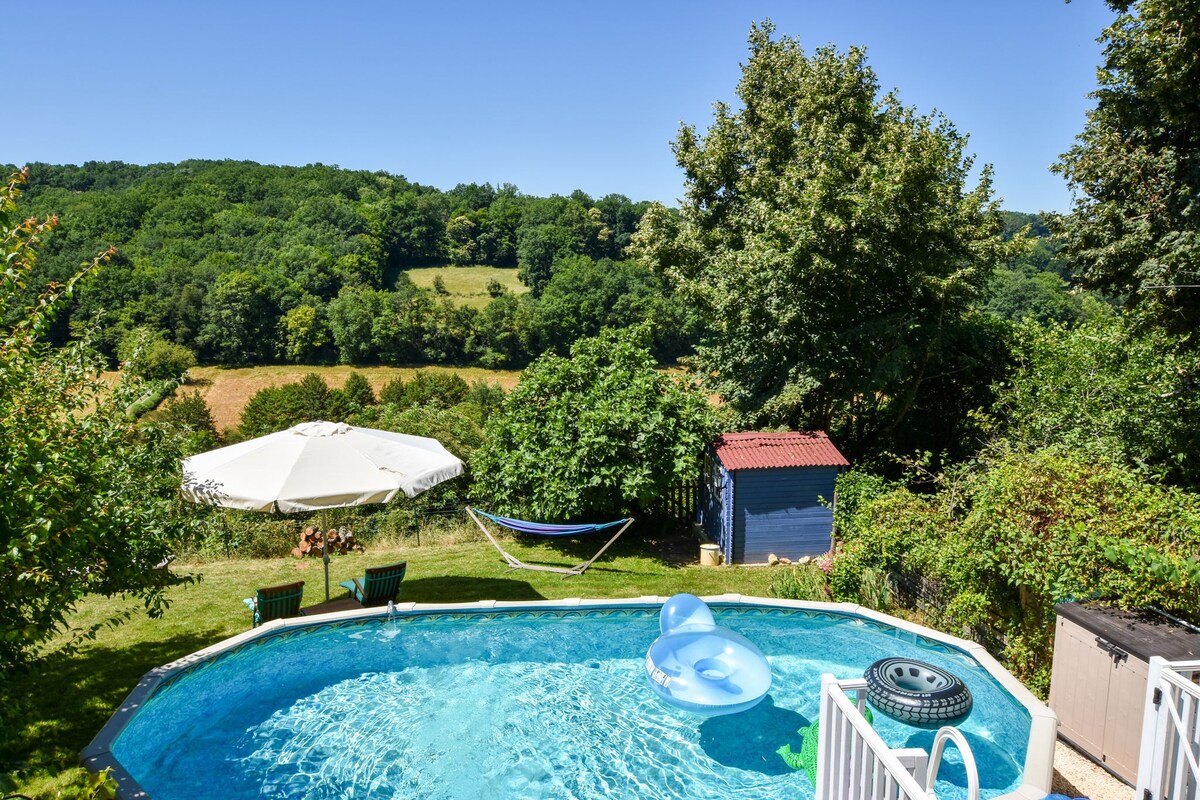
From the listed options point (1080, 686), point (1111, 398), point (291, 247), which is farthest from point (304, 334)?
point (1080, 686)

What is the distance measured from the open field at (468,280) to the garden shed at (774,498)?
61.0 metres

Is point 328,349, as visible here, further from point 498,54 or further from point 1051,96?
point 1051,96

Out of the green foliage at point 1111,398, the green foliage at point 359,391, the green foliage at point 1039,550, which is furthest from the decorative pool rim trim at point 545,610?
the green foliage at point 359,391

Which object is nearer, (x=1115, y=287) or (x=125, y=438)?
(x=125, y=438)

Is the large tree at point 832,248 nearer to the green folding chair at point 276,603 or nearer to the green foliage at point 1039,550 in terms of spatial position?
the green foliage at point 1039,550

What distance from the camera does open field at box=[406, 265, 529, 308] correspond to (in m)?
72.5

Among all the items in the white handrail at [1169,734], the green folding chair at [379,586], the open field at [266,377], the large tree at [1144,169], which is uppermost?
the large tree at [1144,169]

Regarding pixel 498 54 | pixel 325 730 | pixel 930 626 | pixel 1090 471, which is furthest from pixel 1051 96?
pixel 498 54

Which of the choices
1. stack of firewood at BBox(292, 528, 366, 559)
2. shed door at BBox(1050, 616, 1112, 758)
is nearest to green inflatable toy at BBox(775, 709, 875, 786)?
shed door at BBox(1050, 616, 1112, 758)

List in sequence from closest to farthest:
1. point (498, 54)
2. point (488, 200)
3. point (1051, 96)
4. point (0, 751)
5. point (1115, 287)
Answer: point (0, 751) < point (1115, 287) < point (1051, 96) < point (498, 54) < point (488, 200)

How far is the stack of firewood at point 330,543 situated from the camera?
12.4m

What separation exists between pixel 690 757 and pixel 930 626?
366 cm

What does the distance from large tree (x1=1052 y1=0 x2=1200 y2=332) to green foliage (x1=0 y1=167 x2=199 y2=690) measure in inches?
405

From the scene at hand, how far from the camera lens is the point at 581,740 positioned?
6578mm
